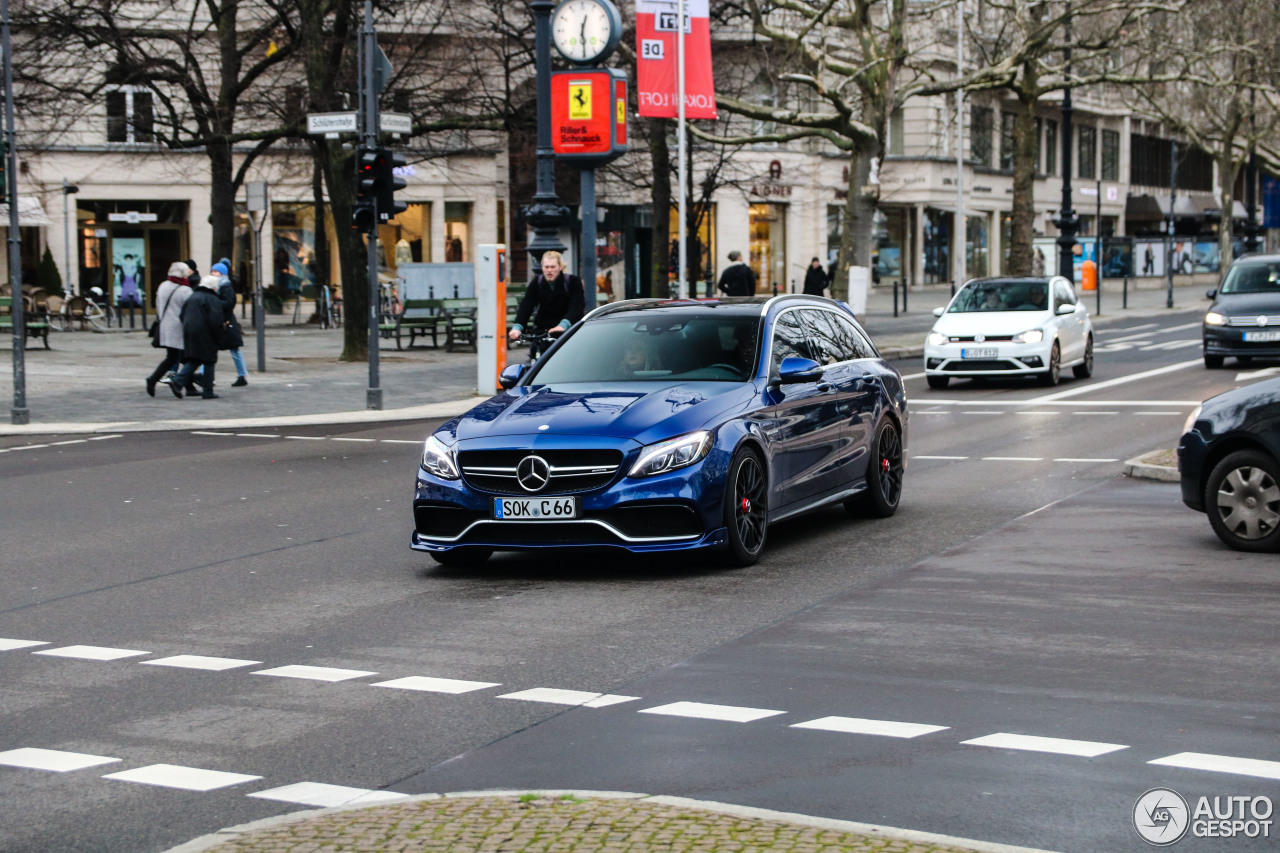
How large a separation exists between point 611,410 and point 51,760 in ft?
14.6

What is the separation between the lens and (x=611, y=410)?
9828 mm

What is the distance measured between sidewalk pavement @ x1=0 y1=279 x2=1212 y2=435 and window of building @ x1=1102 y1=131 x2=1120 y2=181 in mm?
51158

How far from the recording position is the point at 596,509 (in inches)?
372

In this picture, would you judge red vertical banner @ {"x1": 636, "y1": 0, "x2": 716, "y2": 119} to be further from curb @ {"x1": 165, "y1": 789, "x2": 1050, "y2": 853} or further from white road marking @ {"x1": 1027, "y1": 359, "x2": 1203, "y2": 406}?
curb @ {"x1": 165, "y1": 789, "x2": 1050, "y2": 853}

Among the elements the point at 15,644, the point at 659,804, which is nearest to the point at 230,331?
the point at 15,644

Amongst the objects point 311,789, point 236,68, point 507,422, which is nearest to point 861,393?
point 507,422

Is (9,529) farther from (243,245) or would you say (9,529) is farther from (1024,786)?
(243,245)

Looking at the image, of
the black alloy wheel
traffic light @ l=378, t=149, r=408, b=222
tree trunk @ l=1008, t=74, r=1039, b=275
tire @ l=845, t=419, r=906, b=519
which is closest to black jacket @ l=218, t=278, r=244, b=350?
traffic light @ l=378, t=149, r=408, b=222

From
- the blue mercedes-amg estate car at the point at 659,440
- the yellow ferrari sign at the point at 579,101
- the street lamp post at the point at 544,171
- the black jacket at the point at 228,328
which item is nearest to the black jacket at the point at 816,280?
the street lamp post at the point at 544,171

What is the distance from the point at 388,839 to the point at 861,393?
24.8 feet

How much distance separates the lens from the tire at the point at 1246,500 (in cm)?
1032

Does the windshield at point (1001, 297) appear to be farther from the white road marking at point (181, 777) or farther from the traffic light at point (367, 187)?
the white road marking at point (181, 777)

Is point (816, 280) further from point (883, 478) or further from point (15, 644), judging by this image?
point (15, 644)

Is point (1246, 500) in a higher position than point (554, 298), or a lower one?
lower
